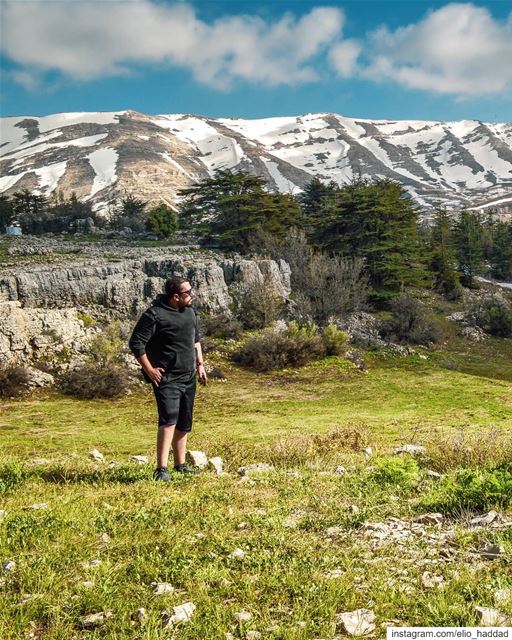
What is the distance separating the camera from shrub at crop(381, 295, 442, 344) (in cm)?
2697

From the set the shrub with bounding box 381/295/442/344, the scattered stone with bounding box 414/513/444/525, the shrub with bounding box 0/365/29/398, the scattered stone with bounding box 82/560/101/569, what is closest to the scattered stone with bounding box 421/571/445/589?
the scattered stone with bounding box 414/513/444/525

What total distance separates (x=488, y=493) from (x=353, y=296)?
82.8ft

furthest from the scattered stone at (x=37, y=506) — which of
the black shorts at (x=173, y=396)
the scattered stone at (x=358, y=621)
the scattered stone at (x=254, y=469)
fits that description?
the scattered stone at (x=358, y=621)

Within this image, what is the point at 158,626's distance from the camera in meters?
2.61

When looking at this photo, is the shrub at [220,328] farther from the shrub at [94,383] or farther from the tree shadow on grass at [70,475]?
the tree shadow on grass at [70,475]

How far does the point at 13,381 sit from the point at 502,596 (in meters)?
15.8

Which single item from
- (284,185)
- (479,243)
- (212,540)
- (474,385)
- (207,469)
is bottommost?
→ (474,385)

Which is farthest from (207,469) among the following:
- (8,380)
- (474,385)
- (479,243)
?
(479,243)

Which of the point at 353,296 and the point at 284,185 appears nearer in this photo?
the point at 353,296

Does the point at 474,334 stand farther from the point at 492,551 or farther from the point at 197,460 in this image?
the point at 492,551

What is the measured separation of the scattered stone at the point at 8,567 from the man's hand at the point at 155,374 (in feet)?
7.98

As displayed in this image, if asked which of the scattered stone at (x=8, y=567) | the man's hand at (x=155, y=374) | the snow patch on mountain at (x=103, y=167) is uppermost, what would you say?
the snow patch on mountain at (x=103, y=167)

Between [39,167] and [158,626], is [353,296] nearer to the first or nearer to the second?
[158,626]

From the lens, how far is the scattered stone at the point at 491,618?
2553mm
